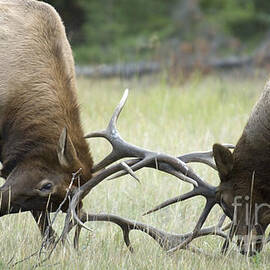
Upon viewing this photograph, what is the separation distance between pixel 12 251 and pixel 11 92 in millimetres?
1198

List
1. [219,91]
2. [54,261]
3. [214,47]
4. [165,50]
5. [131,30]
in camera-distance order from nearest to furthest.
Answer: [54,261]
[219,91]
[165,50]
[214,47]
[131,30]

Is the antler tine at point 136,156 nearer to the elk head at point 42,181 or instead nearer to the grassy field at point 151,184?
the elk head at point 42,181

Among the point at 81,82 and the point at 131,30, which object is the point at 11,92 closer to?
the point at 81,82

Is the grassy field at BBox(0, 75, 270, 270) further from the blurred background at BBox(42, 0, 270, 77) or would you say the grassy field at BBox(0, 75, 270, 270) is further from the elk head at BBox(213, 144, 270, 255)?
the blurred background at BBox(42, 0, 270, 77)

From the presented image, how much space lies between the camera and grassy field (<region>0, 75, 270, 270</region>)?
20.8 ft

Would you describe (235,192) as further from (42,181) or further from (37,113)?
(37,113)

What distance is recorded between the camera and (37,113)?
265 inches

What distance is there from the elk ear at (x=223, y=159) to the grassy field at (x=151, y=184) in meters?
0.57

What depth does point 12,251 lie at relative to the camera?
21.2 ft

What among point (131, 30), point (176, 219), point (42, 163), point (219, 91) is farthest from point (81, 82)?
point (131, 30)

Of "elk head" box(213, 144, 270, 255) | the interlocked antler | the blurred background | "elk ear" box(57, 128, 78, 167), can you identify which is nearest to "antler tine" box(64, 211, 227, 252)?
the interlocked antler

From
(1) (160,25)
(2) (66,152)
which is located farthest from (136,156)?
(1) (160,25)

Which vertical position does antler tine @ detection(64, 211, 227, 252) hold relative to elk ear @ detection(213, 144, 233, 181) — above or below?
below

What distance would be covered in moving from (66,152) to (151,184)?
2290 millimetres
